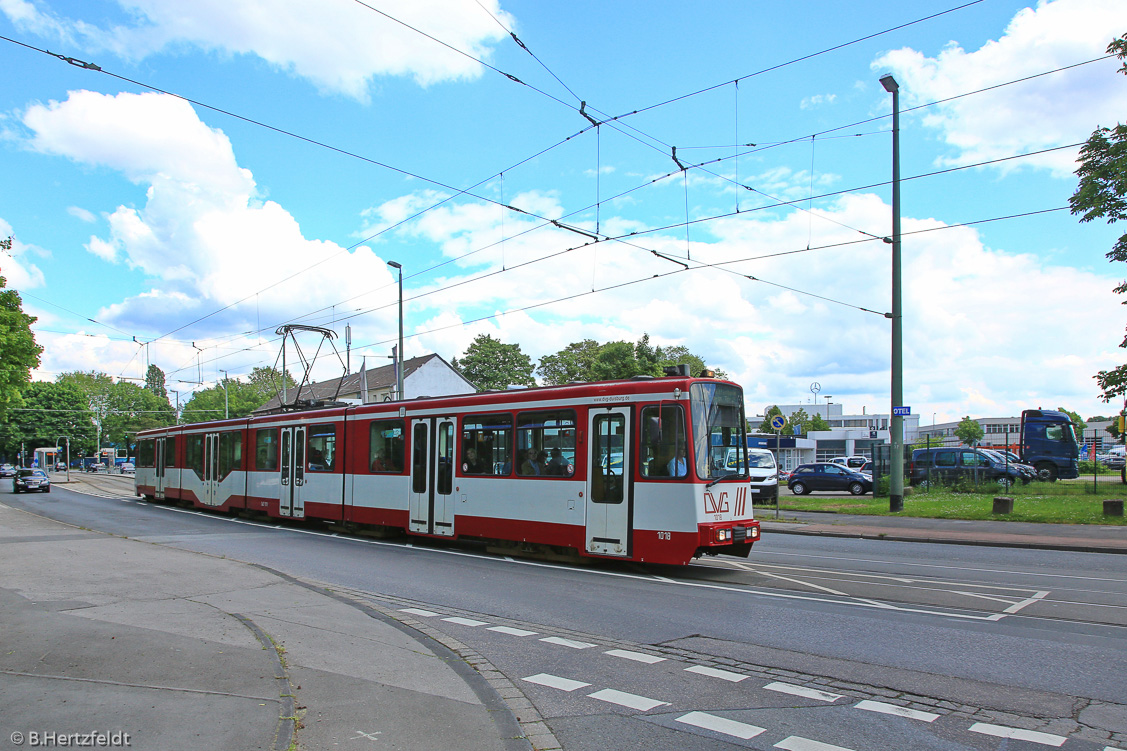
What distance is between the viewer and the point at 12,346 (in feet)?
101

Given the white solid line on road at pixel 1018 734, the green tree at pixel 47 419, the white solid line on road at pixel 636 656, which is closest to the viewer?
the white solid line on road at pixel 1018 734

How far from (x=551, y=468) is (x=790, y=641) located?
609 centimetres

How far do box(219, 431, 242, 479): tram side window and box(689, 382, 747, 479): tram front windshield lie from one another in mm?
16765

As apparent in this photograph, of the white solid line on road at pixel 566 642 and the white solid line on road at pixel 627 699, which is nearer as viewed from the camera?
the white solid line on road at pixel 627 699

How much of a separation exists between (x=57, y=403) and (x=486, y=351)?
53.9m

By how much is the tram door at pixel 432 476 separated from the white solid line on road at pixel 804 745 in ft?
35.3

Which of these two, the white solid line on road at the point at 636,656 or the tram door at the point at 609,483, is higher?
the tram door at the point at 609,483

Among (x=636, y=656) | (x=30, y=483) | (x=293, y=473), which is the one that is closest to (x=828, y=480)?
(x=293, y=473)

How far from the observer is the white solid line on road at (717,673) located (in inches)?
236

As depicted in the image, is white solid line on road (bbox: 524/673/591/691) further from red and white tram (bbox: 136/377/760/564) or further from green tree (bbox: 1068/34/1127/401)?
green tree (bbox: 1068/34/1127/401)

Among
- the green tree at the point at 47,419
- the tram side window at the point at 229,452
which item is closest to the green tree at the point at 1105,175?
the tram side window at the point at 229,452

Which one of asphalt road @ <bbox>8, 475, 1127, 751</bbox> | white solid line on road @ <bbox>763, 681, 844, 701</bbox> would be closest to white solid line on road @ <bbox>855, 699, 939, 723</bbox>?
asphalt road @ <bbox>8, 475, 1127, 751</bbox>

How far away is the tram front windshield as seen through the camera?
11086 mm

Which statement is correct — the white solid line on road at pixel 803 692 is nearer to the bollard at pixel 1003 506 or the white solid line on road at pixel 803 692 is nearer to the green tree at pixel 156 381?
the bollard at pixel 1003 506
